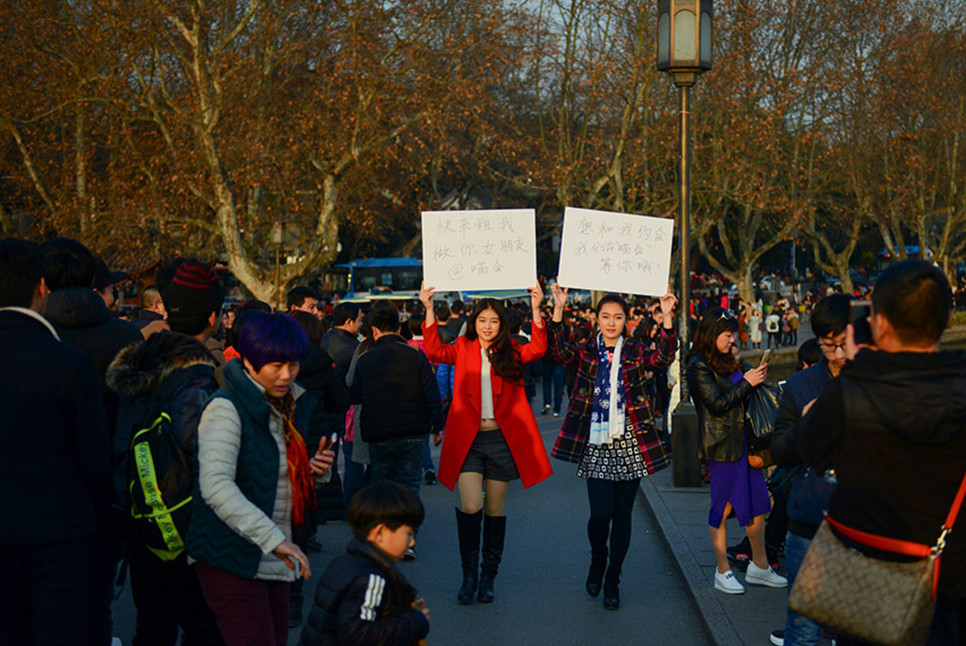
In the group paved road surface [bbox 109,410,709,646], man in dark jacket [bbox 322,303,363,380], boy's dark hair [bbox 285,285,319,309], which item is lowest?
paved road surface [bbox 109,410,709,646]

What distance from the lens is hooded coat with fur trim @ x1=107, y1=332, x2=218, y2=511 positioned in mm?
4051

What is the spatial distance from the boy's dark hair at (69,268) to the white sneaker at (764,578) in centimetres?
412

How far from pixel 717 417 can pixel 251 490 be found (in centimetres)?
344

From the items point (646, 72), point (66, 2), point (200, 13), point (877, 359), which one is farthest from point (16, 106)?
point (877, 359)

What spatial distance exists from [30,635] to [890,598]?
9.31 feet

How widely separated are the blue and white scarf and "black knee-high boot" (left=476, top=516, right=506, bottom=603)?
0.76 meters

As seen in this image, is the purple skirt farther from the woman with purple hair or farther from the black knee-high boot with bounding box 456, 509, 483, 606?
the woman with purple hair

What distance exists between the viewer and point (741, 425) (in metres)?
6.56

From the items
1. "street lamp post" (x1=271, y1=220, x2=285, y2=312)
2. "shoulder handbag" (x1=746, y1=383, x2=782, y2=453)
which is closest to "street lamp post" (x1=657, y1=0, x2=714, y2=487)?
"shoulder handbag" (x1=746, y1=383, x2=782, y2=453)

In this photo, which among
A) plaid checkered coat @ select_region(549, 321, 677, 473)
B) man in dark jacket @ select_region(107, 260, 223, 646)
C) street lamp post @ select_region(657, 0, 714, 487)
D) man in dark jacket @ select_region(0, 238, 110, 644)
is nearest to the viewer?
man in dark jacket @ select_region(0, 238, 110, 644)

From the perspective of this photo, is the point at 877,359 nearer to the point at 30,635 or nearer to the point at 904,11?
the point at 30,635

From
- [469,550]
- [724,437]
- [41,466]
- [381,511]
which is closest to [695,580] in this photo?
[724,437]

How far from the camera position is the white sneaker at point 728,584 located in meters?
6.46

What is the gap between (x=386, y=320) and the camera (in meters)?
7.83
